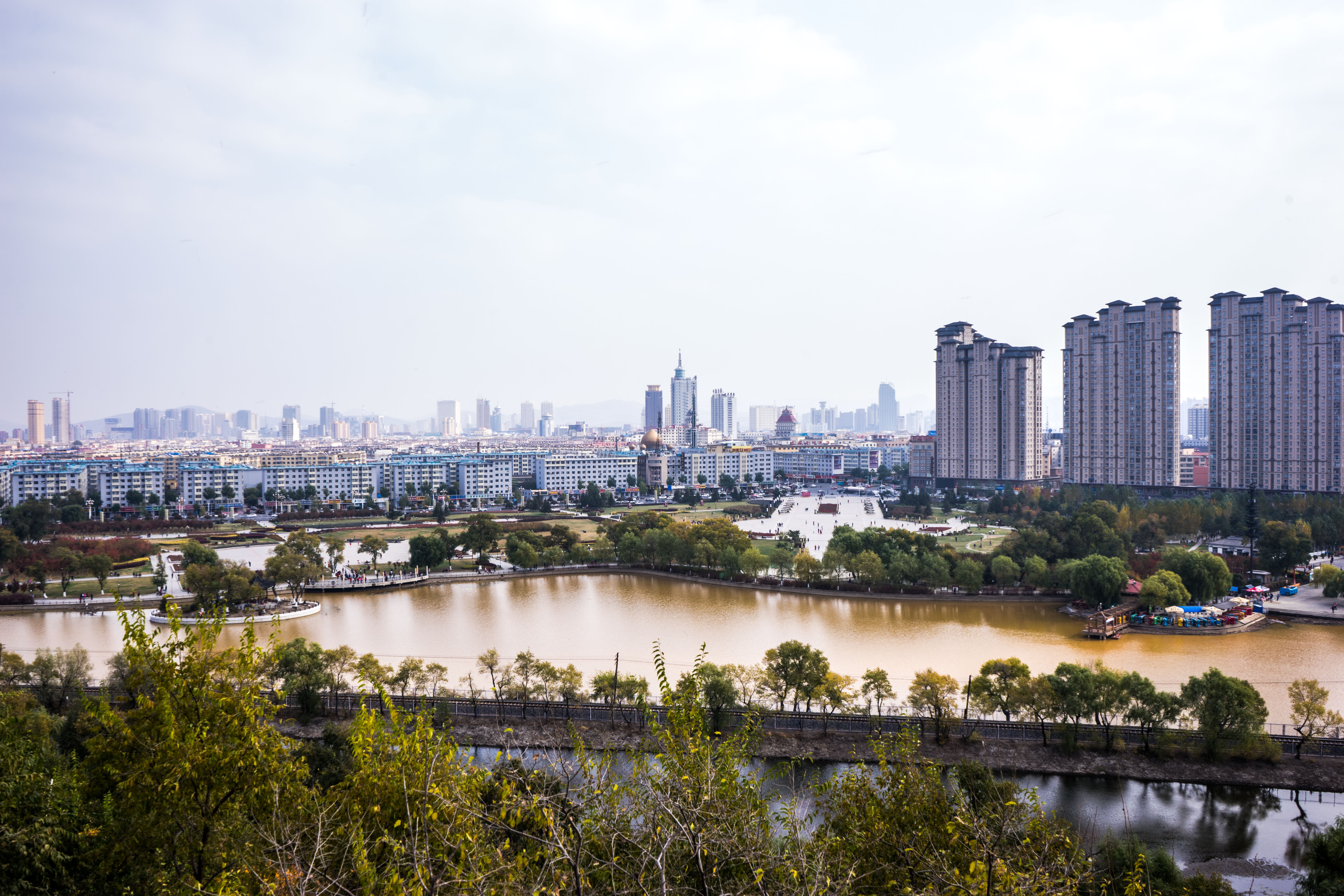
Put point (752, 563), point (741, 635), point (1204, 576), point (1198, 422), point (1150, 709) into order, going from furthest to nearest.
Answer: point (1198, 422), point (752, 563), point (1204, 576), point (741, 635), point (1150, 709)

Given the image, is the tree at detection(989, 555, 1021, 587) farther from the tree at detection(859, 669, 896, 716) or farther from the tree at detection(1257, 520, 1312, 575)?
the tree at detection(859, 669, 896, 716)

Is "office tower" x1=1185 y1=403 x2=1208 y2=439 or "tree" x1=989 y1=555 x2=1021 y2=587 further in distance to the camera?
"office tower" x1=1185 y1=403 x2=1208 y2=439

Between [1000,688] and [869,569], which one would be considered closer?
[1000,688]

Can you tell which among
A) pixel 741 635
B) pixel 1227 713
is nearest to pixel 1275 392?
pixel 741 635

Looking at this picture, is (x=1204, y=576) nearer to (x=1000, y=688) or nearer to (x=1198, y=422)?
(x=1000, y=688)

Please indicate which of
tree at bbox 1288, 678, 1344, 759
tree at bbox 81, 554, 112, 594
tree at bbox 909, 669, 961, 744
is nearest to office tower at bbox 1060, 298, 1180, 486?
tree at bbox 1288, 678, 1344, 759

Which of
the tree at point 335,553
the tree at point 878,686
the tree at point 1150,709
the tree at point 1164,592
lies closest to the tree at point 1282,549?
the tree at point 1164,592

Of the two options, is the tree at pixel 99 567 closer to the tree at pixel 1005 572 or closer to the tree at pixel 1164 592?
the tree at pixel 1005 572

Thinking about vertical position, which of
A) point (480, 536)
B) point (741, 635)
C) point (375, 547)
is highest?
point (480, 536)
